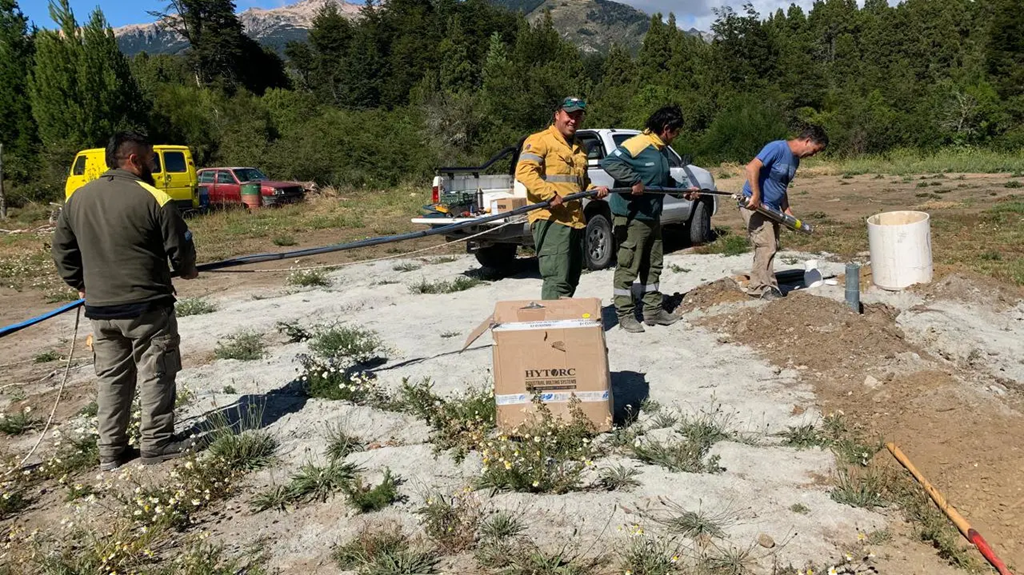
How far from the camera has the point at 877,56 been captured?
182ft

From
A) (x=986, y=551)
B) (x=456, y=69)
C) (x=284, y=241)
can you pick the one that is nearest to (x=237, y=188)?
(x=284, y=241)

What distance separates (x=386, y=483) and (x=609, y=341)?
3074 mm

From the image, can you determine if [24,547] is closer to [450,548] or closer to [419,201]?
[450,548]

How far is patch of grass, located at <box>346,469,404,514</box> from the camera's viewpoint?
3.70 m

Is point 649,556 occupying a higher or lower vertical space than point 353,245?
lower

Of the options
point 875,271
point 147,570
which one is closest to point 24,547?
point 147,570

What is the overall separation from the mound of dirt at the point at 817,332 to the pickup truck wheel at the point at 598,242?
9.77 feet

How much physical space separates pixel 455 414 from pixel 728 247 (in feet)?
22.9

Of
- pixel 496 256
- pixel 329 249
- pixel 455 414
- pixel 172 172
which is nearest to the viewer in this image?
pixel 455 414

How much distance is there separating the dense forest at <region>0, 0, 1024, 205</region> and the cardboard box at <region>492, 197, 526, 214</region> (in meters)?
21.1

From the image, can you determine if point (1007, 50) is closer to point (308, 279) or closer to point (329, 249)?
point (308, 279)

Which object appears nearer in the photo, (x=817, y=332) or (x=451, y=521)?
(x=451, y=521)

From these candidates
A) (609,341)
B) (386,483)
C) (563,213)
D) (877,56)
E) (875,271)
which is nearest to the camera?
(386,483)

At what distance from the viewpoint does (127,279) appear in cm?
420
